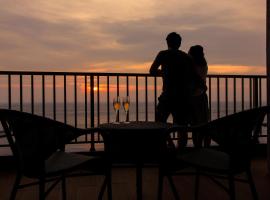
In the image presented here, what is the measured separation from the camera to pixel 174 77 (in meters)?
3.80

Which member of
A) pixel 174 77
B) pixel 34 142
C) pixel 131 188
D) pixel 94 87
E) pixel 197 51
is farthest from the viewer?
pixel 94 87

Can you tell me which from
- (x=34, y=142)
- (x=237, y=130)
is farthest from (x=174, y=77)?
(x=34, y=142)

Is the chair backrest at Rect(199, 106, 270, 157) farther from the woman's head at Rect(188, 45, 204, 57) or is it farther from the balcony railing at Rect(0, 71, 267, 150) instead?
the balcony railing at Rect(0, 71, 267, 150)

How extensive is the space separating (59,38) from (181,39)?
11590 millimetres

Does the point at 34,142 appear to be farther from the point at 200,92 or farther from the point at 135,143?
the point at 200,92

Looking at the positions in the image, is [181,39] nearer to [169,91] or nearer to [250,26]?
[169,91]

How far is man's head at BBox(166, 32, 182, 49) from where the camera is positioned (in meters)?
3.81

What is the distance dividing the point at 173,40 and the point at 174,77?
37 centimetres

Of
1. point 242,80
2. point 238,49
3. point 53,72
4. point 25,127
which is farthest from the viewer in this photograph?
point 238,49

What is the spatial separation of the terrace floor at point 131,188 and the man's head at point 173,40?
1317mm

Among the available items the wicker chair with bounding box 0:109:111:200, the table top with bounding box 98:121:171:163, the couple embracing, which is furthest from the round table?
the couple embracing

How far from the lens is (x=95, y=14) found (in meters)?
8.80

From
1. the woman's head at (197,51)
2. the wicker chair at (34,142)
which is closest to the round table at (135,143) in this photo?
the wicker chair at (34,142)

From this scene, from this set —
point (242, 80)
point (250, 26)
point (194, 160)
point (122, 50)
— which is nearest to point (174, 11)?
point (250, 26)
